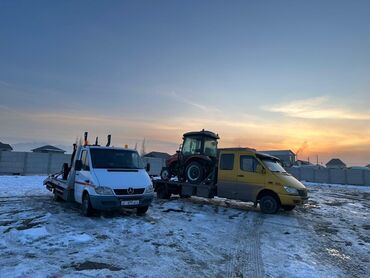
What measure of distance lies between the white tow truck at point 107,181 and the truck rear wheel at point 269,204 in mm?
4509

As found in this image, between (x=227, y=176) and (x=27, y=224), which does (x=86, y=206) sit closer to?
(x=27, y=224)

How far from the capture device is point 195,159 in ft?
50.4

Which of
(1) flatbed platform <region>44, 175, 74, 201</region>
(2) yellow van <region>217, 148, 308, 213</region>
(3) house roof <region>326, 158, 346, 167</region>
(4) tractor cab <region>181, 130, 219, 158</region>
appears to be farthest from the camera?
(3) house roof <region>326, 158, 346, 167</region>

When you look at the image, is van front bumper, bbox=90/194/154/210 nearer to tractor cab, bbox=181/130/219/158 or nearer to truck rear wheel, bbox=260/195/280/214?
truck rear wheel, bbox=260/195/280/214

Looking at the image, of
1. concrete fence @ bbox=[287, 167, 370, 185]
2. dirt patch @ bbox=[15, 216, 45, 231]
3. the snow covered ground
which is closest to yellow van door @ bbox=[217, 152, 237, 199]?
the snow covered ground

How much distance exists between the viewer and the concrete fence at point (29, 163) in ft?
91.6

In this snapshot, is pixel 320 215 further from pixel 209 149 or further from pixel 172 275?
pixel 172 275

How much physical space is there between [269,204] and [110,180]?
5992 millimetres

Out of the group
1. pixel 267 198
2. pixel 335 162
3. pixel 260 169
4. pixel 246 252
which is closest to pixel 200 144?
pixel 260 169

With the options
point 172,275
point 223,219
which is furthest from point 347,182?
point 172,275

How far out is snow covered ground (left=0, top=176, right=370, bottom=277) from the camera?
18.9 ft

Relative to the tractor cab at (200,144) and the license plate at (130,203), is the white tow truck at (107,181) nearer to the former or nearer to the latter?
the license plate at (130,203)

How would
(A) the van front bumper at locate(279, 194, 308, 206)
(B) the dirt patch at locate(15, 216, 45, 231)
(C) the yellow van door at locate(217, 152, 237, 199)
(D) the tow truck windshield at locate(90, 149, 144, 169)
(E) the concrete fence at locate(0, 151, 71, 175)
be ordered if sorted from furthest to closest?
(E) the concrete fence at locate(0, 151, 71, 175), (C) the yellow van door at locate(217, 152, 237, 199), (A) the van front bumper at locate(279, 194, 308, 206), (D) the tow truck windshield at locate(90, 149, 144, 169), (B) the dirt patch at locate(15, 216, 45, 231)

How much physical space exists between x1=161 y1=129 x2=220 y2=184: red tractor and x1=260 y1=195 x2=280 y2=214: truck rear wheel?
2570mm
